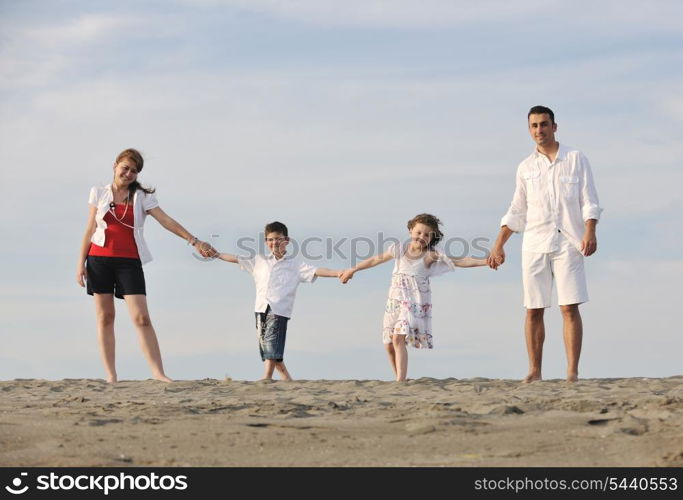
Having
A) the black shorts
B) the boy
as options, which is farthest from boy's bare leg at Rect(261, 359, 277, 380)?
the black shorts

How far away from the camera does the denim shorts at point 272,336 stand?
32.3ft

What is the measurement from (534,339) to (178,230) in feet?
11.8

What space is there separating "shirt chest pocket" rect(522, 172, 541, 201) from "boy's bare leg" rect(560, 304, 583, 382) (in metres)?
1.06

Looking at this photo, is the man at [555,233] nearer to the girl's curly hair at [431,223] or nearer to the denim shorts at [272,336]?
the girl's curly hair at [431,223]

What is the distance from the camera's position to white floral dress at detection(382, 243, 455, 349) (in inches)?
368

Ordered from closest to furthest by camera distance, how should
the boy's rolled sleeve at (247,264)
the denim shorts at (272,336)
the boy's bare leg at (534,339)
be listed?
the boy's bare leg at (534,339)
the denim shorts at (272,336)
the boy's rolled sleeve at (247,264)

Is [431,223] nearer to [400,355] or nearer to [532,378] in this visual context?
[400,355]

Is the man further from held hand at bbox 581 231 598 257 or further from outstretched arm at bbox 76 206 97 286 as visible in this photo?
outstretched arm at bbox 76 206 97 286

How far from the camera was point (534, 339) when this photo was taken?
891 centimetres

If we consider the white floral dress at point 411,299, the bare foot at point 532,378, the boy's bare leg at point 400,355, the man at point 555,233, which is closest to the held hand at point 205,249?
the white floral dress at point 411,299

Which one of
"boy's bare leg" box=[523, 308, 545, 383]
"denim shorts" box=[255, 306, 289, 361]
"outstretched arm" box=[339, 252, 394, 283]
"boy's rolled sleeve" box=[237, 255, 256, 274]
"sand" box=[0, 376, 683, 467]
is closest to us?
"sand" box=[0, 376, 683, 467]

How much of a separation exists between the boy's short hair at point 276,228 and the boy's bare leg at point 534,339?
2669 mm
